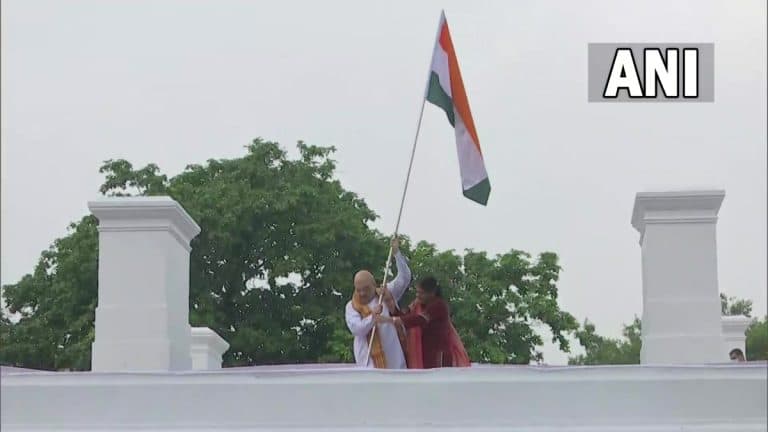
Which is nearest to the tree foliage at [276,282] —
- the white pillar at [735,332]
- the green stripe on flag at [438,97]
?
the white pillar at [735,332]

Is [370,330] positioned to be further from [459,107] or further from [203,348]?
[203,348]

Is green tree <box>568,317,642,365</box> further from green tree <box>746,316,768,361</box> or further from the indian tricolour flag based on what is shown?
the indian tricolour flag

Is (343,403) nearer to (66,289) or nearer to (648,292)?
(648,292)

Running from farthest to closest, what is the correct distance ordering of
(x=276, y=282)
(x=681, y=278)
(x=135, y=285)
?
(x=276, y=282)
(x=135, y=285)
(x=681, y=278)

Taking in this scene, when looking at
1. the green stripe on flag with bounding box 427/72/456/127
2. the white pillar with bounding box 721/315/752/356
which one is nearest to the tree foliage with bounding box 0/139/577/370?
the white pillar with bounding box 721/315/752/356

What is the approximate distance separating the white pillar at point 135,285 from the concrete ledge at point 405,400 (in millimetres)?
1005

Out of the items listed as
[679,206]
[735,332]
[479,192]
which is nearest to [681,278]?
[679,206]

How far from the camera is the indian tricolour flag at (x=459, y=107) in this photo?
9570 mm

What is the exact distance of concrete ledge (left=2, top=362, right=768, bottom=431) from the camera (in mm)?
7547

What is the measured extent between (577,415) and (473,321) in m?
19.6

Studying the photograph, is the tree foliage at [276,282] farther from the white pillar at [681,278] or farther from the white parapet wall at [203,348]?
the white pillar at [681,278]

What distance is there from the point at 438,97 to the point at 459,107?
16cm

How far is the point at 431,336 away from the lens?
9.20 m

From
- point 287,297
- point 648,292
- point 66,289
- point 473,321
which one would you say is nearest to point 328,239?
point 287,297
